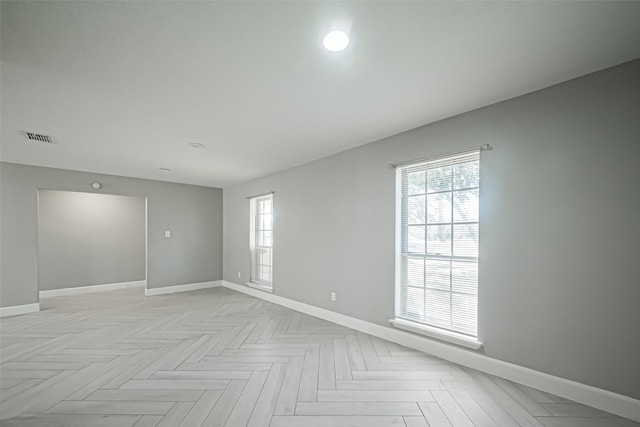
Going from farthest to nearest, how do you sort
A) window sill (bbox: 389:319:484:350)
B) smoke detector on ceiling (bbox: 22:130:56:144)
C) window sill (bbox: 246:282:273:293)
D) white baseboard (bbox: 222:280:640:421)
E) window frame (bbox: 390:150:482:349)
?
window sill (bbox: 246:282:273:293), smoke detector on ceiling (bbox: 22:130:56:144), window frame (bbox: 390:150:482:349), window sill (bbox: 389:319:484:350), white baseboard (bbox: 222:280:640:421)

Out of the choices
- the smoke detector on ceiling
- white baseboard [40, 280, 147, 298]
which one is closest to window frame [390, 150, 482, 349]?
the smoke detector on ceiling

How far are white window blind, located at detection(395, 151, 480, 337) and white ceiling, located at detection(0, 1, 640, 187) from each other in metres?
0.60

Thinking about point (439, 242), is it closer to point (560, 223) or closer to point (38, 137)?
point (560, 223)

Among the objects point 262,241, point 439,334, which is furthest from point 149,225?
point 439,334

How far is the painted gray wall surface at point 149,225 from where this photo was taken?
172 inches

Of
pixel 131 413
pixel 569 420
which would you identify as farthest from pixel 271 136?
pixel 569 420

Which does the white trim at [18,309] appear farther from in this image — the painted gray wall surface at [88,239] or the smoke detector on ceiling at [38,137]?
the smoke detector on ceiling at [38,137]

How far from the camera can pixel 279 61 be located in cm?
183

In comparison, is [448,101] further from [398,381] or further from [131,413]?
[131,413]

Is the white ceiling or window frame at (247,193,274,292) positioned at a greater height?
the white ceiling

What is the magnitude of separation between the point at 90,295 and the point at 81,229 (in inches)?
56.7

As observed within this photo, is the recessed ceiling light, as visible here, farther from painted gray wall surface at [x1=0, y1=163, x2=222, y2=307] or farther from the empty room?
painted gray wall surface at [x1=0, y1=163, x2=222, y2=307]

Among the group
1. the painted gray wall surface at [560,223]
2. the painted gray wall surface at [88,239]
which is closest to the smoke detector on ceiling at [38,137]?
the painted gray wall surface at [88,239]

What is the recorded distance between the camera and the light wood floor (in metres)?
1.90
